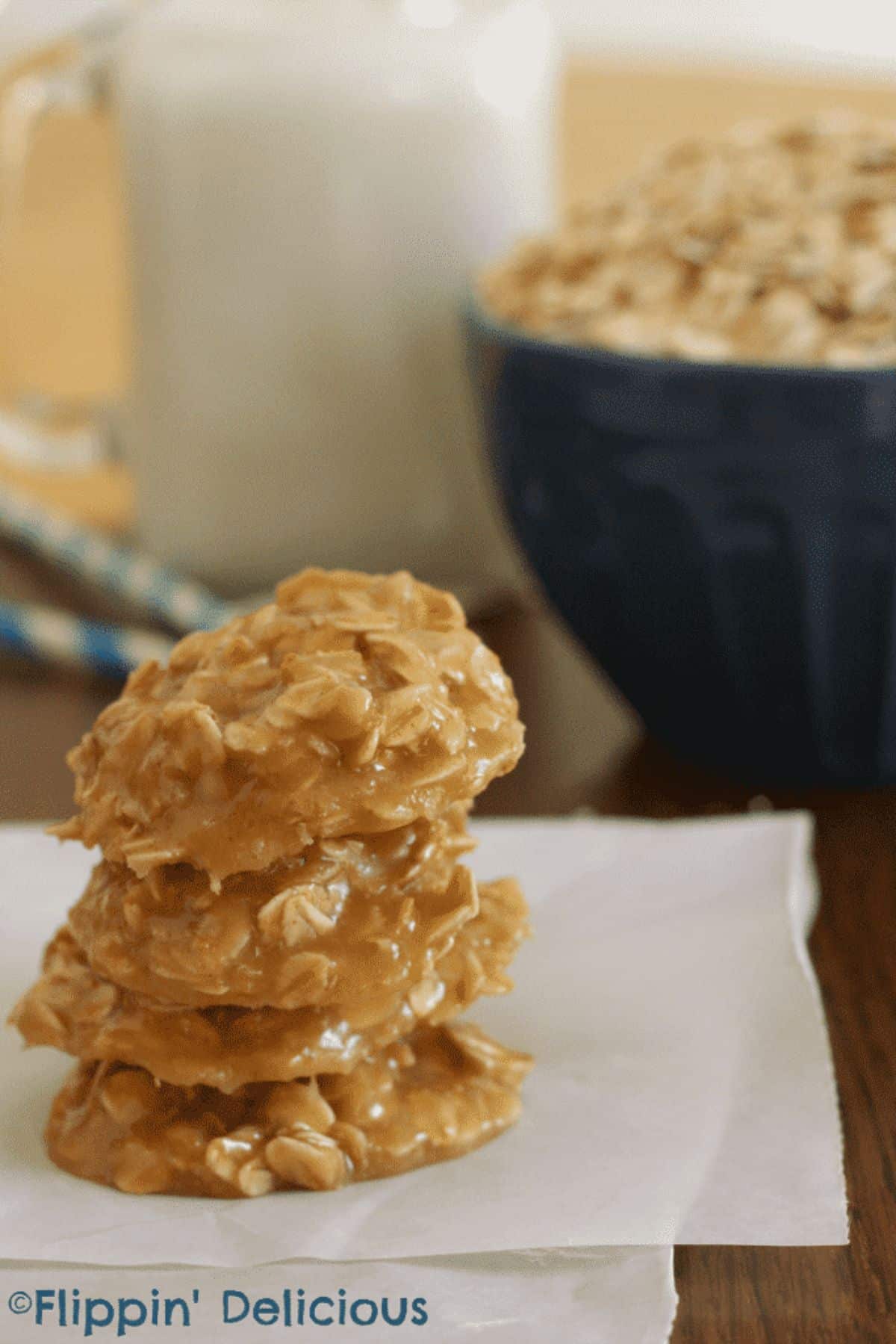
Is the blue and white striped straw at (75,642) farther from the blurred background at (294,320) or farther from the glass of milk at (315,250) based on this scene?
the glass of milk at (315,250)

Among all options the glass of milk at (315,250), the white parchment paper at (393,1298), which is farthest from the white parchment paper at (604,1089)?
the glass of milk at (315,250)

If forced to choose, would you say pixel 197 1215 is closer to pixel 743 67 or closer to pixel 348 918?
pixel 348 918

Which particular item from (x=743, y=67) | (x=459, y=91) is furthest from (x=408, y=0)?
(x=743, y=67)

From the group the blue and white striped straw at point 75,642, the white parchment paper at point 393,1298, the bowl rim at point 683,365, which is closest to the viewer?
the white parchment paper at point 393,1298

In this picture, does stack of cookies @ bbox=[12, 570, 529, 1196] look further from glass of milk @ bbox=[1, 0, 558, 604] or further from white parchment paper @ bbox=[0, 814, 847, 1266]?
glass of milk @ bbox=[1, 0, 558, 604]

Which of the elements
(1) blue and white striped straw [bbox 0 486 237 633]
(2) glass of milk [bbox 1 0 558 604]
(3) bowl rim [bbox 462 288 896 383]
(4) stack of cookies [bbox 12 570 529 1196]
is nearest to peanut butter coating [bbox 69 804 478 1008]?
(4) stack of cookies [bbox 12 570 529 1196]
